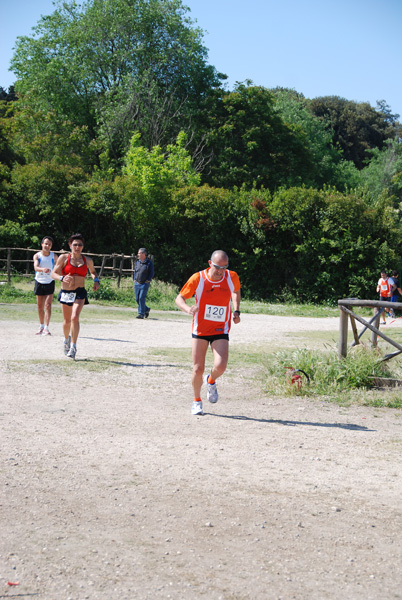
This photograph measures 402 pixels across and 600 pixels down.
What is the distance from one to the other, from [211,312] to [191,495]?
293cm

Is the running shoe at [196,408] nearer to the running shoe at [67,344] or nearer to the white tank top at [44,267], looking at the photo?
the running shoe at [67,344]

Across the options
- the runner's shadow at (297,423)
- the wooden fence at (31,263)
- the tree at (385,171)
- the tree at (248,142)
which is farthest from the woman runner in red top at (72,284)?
the tree at (385,171)

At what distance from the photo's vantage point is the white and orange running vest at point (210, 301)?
734cm

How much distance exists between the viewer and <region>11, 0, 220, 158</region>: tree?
38.9 m

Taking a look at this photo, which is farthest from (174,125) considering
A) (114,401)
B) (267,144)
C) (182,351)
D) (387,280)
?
(114,401)

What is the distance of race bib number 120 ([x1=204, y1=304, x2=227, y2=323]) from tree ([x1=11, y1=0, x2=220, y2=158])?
32841mm

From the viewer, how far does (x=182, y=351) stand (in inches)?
495

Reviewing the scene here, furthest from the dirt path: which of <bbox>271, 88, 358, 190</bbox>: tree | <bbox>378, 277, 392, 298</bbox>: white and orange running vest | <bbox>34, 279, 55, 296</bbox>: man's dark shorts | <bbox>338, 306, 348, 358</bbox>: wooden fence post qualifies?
<bbox>271, 88, 358, 190</bbox>: tree

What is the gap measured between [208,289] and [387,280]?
53.2 feet

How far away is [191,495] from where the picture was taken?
470 centimetres

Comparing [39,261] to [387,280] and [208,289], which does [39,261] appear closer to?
[208,289]

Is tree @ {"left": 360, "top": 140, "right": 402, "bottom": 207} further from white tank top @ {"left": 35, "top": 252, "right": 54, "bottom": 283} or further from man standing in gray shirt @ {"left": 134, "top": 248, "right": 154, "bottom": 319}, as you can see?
white tank top @ {"left": 35, "top": 252, "right": 54, "bottom": 283}

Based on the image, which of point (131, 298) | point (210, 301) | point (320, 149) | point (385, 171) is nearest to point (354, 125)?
point (385, 171)

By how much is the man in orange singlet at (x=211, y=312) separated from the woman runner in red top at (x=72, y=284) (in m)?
3.38
